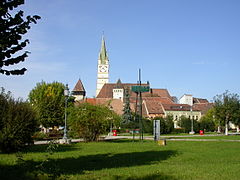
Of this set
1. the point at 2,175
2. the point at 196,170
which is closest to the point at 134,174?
the point at 196,170

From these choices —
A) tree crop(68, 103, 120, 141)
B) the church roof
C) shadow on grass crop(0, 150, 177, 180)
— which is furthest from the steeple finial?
shadow on grass crop(0, 150, 177, 180)

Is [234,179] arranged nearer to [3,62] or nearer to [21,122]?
[3,62]

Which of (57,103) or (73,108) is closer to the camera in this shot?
(73,108)

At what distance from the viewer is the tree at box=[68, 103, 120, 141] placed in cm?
2950

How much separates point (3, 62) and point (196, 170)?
7.17 m

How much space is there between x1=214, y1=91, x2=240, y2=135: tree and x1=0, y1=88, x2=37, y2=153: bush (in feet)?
146

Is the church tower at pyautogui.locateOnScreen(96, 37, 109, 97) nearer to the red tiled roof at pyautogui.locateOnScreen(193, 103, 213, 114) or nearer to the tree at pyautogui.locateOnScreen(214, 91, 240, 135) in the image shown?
the red tiled roof at pyautogui.locateOnScreen(193, 103, 213, 114)

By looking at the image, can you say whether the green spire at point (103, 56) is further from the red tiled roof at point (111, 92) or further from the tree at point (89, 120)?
the tree at point (89, 120)

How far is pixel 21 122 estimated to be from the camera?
1739 centimetres

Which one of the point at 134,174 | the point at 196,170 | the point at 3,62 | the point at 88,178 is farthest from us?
the point at 196,170

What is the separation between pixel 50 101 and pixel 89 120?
23.9m

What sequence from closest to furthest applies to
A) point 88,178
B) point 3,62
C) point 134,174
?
1. point 3,62
2. point 88,178
3. point 134,174

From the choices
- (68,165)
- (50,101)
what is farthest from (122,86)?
(68,165)

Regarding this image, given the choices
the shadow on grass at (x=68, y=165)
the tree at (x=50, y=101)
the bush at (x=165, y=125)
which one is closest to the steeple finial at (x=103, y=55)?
the tree at (x=50, y=101)
